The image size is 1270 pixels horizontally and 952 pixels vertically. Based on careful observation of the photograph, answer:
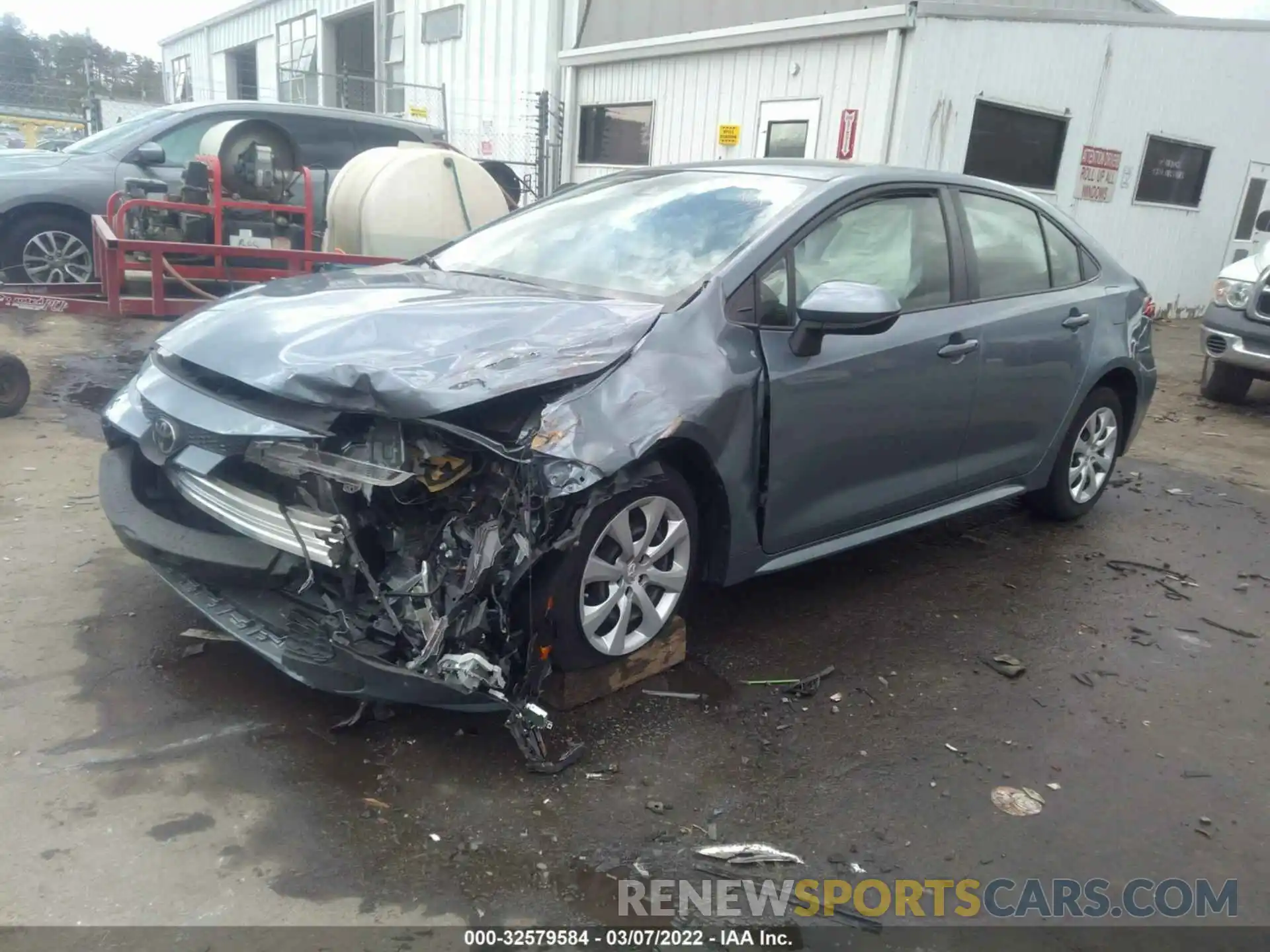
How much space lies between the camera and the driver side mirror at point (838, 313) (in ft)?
10.4

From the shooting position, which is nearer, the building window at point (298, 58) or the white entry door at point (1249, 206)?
the white entry door at point (1249, 206)

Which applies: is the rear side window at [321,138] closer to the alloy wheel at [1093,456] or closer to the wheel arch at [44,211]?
the wheel arch at [44,211]

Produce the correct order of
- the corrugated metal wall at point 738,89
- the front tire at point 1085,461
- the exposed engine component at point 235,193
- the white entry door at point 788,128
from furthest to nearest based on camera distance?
1. the white entry door at point 788,128
2. the corrugated metal wall at point 738,89
3. the exposed engine component at point 235,193
4. the front tire at point 1085,461

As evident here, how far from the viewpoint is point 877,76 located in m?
9.08

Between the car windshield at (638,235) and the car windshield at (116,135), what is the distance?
5567 mm

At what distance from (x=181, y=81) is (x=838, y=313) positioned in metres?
33.0

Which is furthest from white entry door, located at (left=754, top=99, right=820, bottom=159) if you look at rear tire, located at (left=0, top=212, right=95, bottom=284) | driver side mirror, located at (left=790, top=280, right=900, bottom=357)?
driver side mirror, located at (left=790, top=280, right=900, bottom=357)

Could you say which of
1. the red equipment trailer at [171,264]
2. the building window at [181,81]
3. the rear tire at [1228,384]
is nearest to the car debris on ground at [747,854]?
the red equipment trailer at [171,264]

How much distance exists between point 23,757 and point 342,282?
72.9 inches

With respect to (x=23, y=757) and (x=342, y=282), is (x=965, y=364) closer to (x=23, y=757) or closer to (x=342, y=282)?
(x=342, y=282)

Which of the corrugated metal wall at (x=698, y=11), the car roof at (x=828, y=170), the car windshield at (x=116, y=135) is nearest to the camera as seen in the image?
the car roof at (x=828, y=170)

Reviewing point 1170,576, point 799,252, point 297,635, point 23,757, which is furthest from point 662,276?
point 1170,576

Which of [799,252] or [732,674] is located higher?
[799,252]

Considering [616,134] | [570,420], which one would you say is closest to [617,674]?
[570,420]
